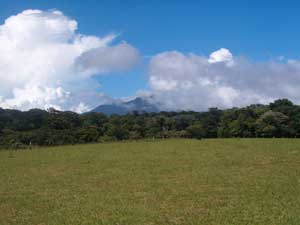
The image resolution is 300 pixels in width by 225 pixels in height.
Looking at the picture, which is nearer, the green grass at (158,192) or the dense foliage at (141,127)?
the green grass at (158,192)

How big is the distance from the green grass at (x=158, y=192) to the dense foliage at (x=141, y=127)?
2756cm

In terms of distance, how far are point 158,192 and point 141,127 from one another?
160 ft

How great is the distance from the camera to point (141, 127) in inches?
2461

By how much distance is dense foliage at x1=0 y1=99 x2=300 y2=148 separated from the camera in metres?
51.7

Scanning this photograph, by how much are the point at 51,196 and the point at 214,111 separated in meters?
65.4

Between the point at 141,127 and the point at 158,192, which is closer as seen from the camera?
the point at 158,192

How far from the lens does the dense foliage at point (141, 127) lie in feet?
170

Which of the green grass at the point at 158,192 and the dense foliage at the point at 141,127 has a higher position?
the dense foliage at the point at 141,127

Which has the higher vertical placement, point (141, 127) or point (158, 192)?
point (141, 127)

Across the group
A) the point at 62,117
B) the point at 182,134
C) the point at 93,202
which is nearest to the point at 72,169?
the point at 93,202

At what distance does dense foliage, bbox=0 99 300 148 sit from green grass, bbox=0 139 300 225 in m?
27.6

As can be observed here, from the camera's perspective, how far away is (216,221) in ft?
32.0

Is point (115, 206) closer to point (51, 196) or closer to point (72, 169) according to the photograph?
point (51, 196)

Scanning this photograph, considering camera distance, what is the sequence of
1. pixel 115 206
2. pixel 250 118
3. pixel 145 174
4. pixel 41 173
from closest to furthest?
pixel 115 206
pixel 145 174
pixel 41 173
pixel 250 118
